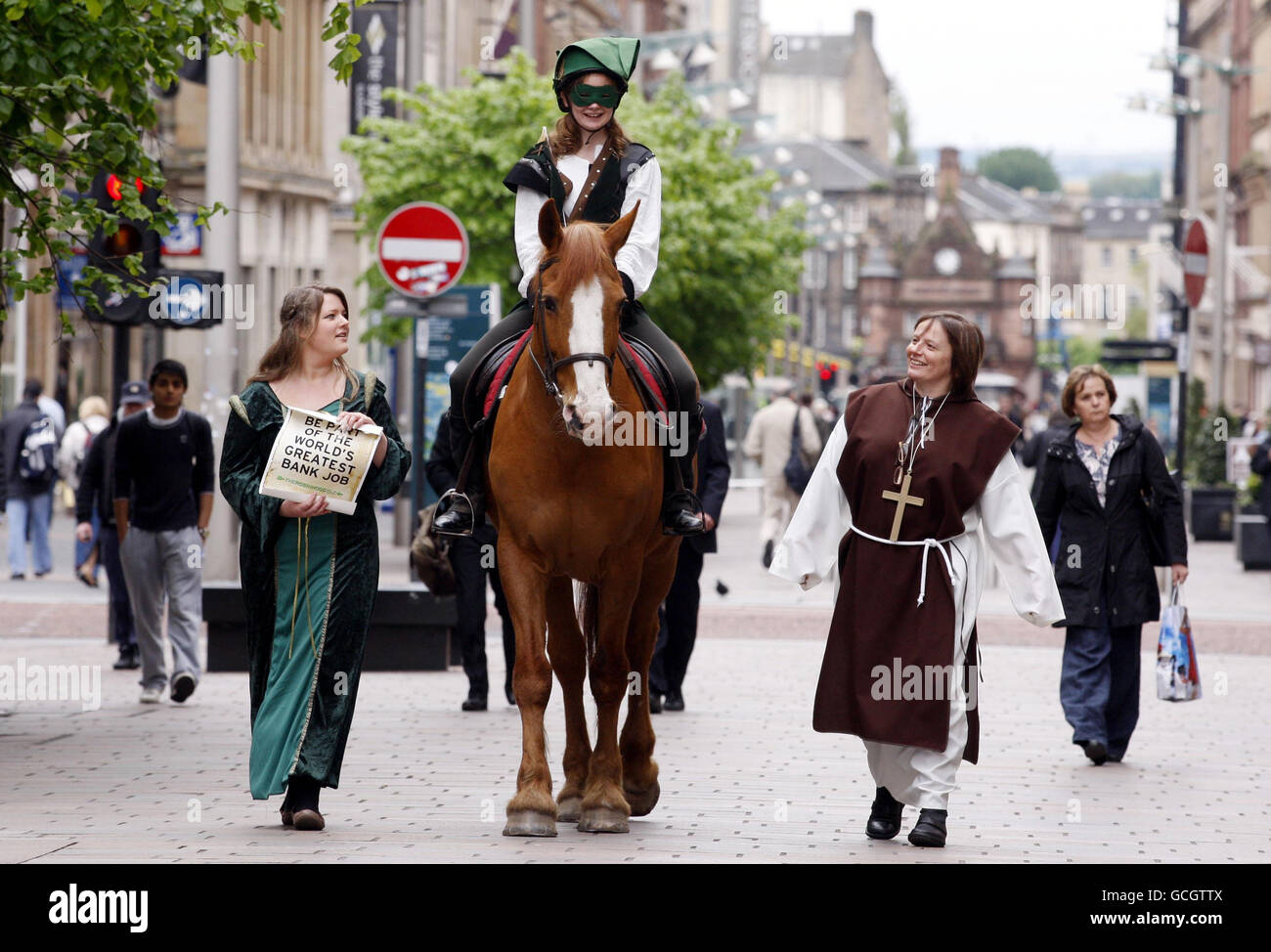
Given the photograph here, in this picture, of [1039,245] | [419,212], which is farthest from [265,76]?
[1039,245]

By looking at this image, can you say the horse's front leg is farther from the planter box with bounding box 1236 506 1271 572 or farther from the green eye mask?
the planter box with bounding box 1236 506 1271 572

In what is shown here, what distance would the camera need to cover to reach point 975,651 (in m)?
8.18

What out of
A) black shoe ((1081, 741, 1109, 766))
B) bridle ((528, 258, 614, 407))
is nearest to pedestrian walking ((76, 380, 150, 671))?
black shoe ((1081, 741, 1109, 766))

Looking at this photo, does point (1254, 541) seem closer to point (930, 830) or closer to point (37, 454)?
point (37, 454)

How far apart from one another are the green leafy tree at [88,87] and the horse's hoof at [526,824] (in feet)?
12.5

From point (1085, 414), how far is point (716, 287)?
2182 cm

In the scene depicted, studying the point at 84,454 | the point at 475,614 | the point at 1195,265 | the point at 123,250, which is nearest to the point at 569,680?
the point at 475,614

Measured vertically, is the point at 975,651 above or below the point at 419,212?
below

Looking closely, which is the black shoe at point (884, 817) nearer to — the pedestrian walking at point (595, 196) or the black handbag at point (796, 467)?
the pedestrian walking at point (595, 196)

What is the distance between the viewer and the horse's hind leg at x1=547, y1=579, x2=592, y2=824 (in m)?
8.50

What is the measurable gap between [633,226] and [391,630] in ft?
23.1

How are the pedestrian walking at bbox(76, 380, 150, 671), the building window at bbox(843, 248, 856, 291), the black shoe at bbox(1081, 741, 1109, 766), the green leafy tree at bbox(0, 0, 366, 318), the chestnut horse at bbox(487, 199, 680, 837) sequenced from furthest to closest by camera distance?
1. the building window at bbox(843, 248, 856, 291)
2. the pedestrian walking at bbox(76, 380, 150, 671)
3. the black shoe at bbox(1081, 741, 1109, 766)
4. the green leafy tree at bbox(0, 0, 366, 318)
5. the chestnut horse at bbox(487, 199, 680, 837)

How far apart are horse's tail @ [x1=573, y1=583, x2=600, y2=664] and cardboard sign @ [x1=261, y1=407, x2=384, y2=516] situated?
111cm
